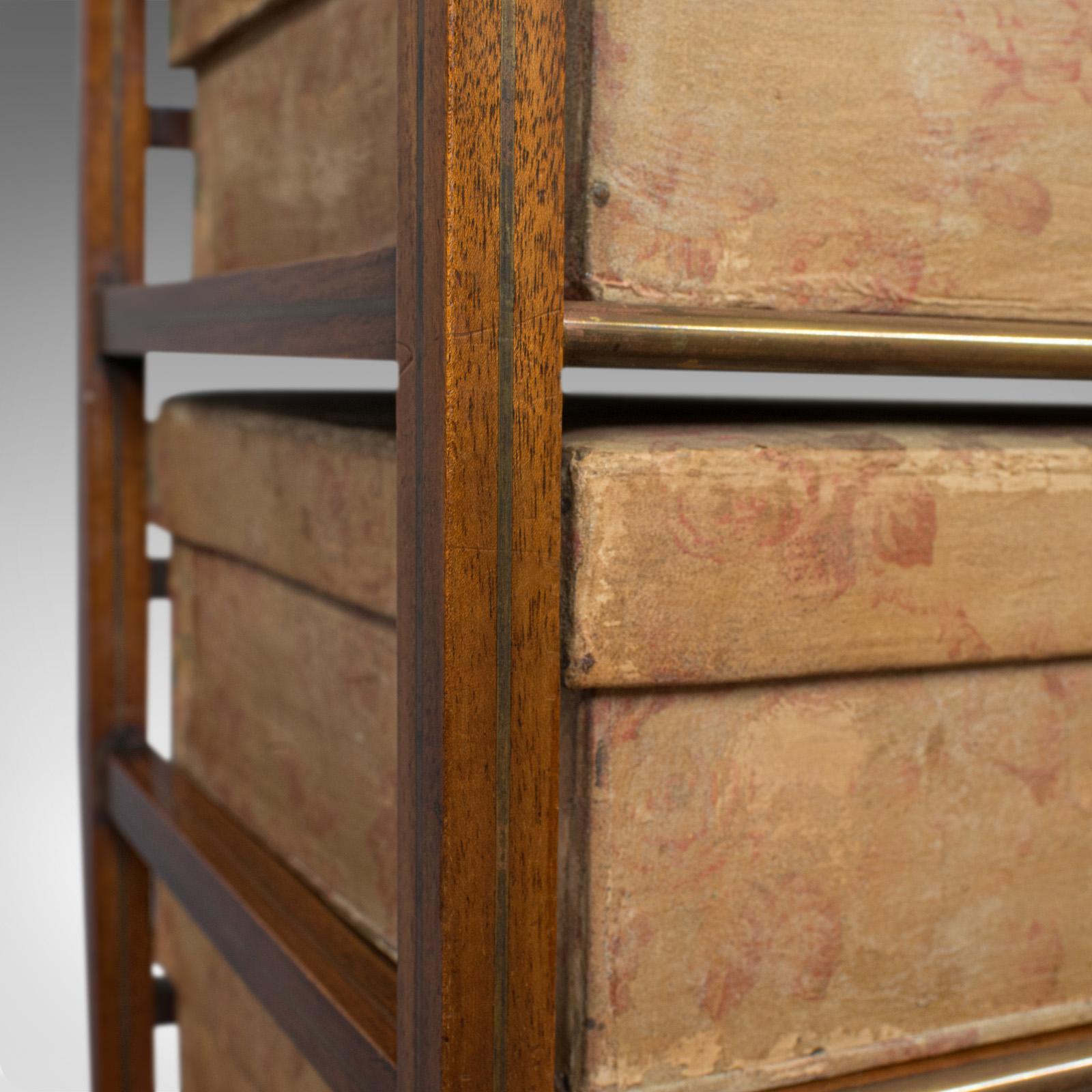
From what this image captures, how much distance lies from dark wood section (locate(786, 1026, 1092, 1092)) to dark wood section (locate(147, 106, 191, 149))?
0.87 meters

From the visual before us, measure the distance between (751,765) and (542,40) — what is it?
324 millimetres

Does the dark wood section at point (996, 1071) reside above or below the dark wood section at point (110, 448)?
below

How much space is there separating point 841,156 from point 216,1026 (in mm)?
831

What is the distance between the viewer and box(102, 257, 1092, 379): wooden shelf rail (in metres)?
0.66

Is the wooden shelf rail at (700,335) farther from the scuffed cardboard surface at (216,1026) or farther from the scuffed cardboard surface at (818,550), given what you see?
the scuffed cardboard surface at (216,1026)

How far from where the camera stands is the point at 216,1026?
4.05 ft

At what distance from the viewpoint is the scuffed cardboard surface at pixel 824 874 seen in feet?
2.32

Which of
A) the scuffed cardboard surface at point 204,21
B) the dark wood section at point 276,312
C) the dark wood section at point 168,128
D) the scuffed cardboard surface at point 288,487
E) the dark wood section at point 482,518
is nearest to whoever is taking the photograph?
the dark wood section at point 482,518

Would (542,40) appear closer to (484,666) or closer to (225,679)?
(484,666)

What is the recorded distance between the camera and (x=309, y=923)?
0.94 m

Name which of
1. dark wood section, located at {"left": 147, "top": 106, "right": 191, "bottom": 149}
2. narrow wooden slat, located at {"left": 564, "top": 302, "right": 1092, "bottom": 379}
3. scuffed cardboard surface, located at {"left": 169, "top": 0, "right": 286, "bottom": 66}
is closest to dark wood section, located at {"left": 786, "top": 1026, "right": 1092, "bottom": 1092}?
narrow wooden slat, located at {"left": 564, "top": 302, "right": 1092, "bottom": 379}

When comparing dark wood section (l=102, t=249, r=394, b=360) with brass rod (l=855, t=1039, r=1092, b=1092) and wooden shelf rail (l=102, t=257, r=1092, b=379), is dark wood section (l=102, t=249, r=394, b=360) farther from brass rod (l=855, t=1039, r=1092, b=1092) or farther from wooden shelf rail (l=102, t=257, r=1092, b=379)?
brass rod (l=855, t=1039, r=1092, b=1092)

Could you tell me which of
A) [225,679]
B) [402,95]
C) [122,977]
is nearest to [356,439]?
[402,95]

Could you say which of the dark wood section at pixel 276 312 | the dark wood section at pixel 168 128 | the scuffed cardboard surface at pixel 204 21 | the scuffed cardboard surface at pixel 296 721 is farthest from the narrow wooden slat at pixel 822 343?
the dark wood section at pixel 168 128
